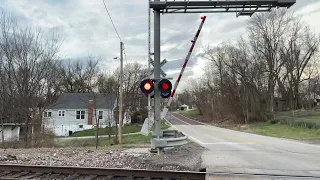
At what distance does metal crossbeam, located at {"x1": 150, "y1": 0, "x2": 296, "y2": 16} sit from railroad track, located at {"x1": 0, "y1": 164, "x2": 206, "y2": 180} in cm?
557

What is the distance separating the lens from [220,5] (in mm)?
10539

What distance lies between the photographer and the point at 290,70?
55969mm

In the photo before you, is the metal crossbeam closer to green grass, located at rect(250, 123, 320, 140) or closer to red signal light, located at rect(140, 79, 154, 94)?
red signal light, located at rect(140, 79, 154, 94)

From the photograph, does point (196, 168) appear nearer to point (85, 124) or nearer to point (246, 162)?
point (246, 162)

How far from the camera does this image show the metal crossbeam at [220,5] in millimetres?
10383

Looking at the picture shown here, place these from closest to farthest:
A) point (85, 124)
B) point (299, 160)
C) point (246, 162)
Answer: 1. point (246, 162)
2. point (299, 160)
3. point (85, 124)

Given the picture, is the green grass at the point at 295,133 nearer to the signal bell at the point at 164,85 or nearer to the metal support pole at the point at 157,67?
the metal support pole at the point at 157,67

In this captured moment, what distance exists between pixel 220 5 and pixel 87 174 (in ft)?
22.0

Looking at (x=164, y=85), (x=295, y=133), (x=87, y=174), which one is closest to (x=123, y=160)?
(x=87, y=174)

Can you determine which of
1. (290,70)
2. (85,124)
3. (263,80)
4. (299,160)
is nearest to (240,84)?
(263,80)

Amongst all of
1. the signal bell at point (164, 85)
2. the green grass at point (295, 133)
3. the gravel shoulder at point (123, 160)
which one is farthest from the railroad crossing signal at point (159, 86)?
the green grass at point (295, 133)

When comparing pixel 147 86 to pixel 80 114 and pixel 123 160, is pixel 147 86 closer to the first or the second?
pixel 123 160

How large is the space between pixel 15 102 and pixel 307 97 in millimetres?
57779

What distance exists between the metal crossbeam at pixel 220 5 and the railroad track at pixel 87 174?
5.57 m
